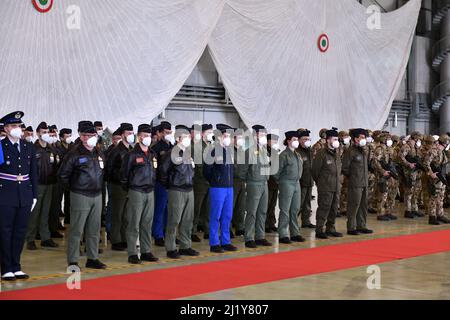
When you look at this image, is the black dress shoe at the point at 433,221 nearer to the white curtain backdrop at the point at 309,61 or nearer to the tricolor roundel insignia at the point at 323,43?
the white curtain backdrop at the point at 309,61

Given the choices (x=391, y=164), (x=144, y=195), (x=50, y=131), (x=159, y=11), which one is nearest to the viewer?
(x=144, y=195)

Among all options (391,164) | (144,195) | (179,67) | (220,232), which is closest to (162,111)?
(179,67)

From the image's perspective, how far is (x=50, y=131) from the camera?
9.90 meters

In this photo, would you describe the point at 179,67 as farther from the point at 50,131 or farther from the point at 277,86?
the point at 50,131

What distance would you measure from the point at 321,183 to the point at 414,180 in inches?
150

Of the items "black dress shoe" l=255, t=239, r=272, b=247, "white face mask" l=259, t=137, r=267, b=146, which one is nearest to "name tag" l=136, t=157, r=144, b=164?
"white face mask" l=259, t=137, r=267, b=146

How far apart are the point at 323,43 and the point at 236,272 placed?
1189 cm

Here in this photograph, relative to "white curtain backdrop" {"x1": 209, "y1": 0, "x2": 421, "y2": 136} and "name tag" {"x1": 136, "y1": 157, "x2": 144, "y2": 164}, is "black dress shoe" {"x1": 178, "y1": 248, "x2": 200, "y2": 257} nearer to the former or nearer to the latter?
"name tag" {"x1": 136, "y1": 157, "x2": 144, "y2": 164}

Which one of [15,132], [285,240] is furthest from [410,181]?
→ [15,132]

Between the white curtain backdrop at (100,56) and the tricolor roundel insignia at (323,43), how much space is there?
3928 millimetres

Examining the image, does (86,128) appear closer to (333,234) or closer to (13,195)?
(13,195)

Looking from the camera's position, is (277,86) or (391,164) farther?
(277,86)

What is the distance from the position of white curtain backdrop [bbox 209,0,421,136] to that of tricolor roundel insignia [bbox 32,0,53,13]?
3827 mm

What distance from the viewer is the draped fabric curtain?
40.6 ft
